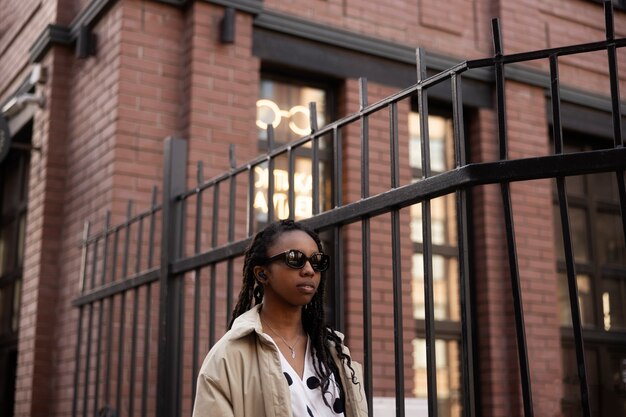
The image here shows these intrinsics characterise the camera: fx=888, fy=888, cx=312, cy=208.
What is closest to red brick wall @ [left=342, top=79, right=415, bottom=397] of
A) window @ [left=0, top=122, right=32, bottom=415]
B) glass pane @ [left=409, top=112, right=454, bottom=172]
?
glass pane @ [left=409, top=112, right=454, bottom=172]

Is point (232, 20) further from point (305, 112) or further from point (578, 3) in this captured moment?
point (578, 3)

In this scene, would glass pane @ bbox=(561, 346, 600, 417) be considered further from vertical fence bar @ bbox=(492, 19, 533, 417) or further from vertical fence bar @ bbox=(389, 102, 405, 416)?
vertical fence bar @ bbox=(492, 19, 533, 417)

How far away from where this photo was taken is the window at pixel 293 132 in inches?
246

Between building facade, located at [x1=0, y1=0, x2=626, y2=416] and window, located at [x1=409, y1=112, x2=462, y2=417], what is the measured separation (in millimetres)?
16

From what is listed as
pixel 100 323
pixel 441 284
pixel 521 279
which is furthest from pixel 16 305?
pixel 521 279

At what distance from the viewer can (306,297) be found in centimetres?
265

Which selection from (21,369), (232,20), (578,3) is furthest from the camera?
(578,3)

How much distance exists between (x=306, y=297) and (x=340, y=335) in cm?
25

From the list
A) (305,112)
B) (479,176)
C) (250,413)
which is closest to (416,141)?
(305,112)

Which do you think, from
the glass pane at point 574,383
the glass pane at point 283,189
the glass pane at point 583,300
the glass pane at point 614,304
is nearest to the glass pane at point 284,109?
the glass pane at point 283,189

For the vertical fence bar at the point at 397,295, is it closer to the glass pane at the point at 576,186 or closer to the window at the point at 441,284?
the window at the point at 441,284

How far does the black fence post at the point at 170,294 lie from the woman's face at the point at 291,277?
5.92 feet

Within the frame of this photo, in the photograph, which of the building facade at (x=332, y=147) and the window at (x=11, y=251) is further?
the window at (x=11, y=251)

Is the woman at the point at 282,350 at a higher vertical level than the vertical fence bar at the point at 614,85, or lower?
lower
